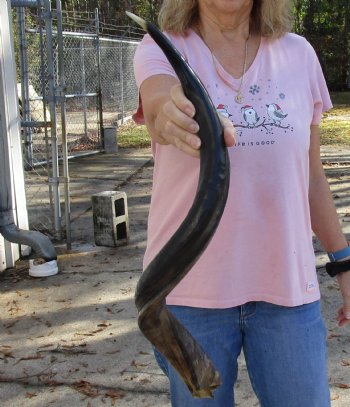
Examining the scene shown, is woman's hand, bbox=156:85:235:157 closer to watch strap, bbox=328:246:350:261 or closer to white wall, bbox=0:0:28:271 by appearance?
watch strap, bbox=328:246:350:261

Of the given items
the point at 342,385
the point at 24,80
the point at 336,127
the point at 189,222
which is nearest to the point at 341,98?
the point at 336,127

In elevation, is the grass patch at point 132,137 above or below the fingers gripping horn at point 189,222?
below

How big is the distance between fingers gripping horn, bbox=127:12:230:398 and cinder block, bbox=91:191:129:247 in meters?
4.64

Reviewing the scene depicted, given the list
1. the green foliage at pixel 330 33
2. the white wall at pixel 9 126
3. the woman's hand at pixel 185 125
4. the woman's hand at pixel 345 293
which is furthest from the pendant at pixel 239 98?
the green foliage at pixel 330 33

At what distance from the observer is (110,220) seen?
5.77m

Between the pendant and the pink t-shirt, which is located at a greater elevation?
the pendant

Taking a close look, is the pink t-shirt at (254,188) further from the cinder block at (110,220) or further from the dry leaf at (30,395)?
the cinder block at (110,220)

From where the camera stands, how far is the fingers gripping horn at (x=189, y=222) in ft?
3.40

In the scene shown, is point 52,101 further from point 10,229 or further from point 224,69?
point 224,69

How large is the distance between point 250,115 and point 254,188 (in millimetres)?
190

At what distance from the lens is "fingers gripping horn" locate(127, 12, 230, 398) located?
3.40ft

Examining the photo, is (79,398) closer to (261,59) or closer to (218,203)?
Answer: (261,59)

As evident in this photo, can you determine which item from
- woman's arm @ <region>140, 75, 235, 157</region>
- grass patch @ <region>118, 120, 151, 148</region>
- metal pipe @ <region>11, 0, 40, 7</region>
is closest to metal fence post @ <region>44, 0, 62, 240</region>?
metal pipe @ <region>11, 0, 40, 7</region>

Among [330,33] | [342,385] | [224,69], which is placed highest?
[330,33]
